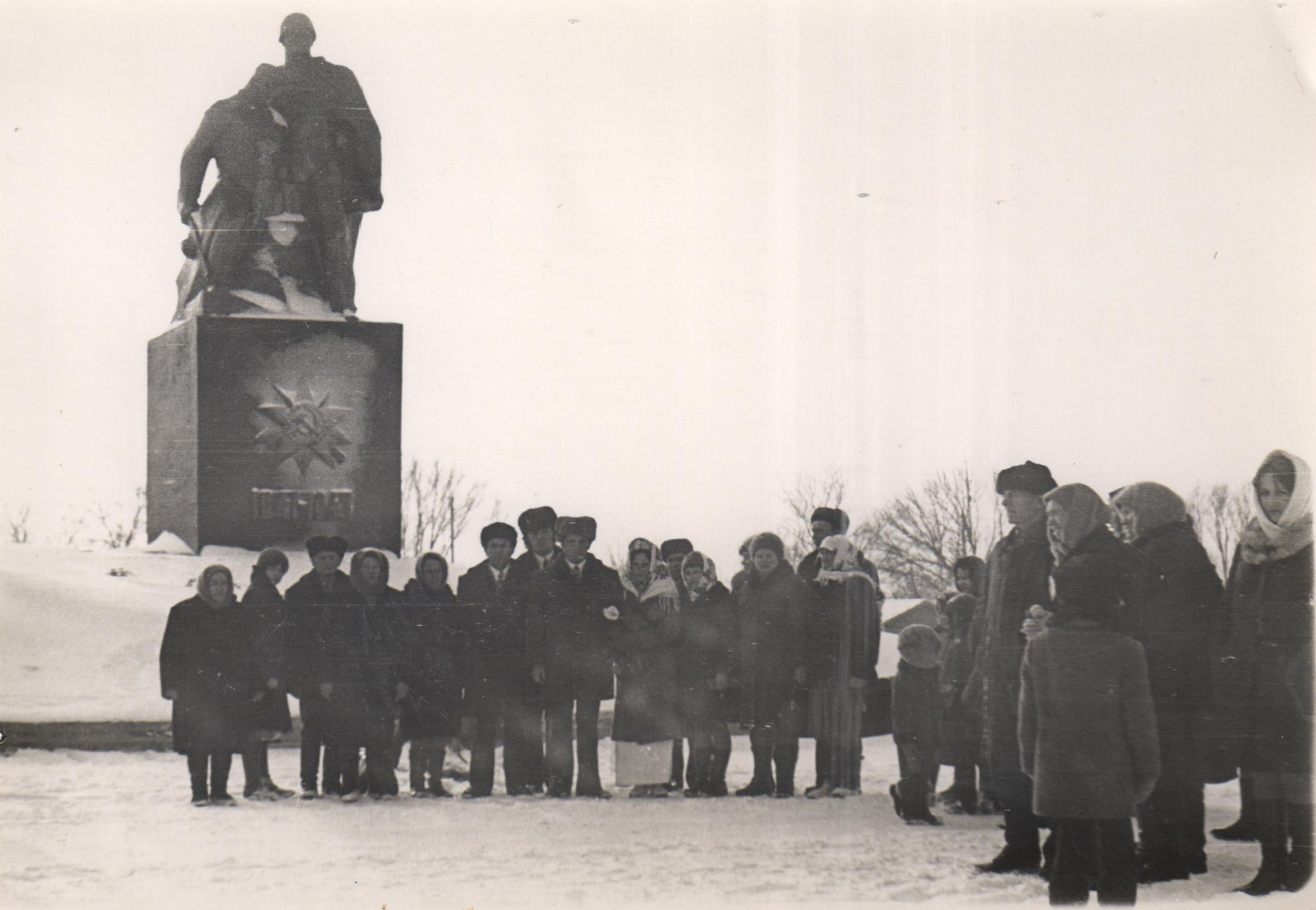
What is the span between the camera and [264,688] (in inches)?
275

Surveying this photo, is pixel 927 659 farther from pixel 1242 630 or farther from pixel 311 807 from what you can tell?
pixel 311 807

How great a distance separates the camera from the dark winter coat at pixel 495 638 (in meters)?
7.19

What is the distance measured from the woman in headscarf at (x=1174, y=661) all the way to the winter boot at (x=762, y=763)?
2043mm

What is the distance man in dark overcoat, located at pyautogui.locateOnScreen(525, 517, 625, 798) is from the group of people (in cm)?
1

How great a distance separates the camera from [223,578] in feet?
22.8

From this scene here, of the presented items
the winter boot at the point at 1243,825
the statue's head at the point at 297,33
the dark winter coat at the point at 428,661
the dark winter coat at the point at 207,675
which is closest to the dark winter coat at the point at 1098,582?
the winter boot at the point at 1243,825

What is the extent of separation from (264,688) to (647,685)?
1.82 metres

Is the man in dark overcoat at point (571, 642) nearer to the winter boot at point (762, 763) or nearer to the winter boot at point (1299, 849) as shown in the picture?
the winter boot at point (762, 763)

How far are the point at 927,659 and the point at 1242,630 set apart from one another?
1601 millimetres

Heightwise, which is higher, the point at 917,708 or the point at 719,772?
the point at 917,708

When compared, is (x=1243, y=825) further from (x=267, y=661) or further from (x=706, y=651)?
(x=267, y=661)

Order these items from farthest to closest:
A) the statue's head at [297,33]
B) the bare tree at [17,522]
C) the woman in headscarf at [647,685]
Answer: the statue's head at [297,33], the bare tree at [17,522], the woman in headscarf at [647,685]

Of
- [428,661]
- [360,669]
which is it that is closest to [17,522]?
[360,669]

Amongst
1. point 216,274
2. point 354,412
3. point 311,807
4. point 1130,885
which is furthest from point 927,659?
point 216,274
